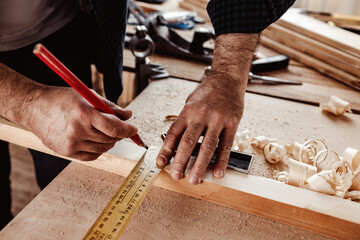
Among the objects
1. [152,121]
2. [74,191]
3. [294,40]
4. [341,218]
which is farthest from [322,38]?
[74,191]

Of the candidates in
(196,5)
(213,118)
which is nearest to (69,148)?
(213,118)

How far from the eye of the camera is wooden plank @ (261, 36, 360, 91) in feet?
4.87

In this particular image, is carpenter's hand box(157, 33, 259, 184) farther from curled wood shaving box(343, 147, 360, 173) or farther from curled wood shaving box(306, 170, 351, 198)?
curled wood shaving box(343, 147, 360, 173)

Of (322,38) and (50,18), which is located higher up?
(50,18)

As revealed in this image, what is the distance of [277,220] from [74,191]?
523 mm

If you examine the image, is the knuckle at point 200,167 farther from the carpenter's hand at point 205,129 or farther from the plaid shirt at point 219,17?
the plaid shirt at point 219,17

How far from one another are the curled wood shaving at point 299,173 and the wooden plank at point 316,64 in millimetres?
863

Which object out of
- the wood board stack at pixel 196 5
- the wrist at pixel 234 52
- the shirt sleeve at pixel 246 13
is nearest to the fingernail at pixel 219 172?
the wrist at pixel 234 52

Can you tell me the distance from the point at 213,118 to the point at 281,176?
0.85ft

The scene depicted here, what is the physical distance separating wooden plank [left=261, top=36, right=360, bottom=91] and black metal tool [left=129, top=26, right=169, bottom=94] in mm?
802

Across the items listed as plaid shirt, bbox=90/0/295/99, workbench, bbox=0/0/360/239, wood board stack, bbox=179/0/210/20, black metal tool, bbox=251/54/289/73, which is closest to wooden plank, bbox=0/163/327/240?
workbench, bbox=0/0/360/239

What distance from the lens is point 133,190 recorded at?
0.67 metres

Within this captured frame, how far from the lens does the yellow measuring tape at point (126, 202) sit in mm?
562

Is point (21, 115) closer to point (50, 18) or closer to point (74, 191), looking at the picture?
point (74, 191)
